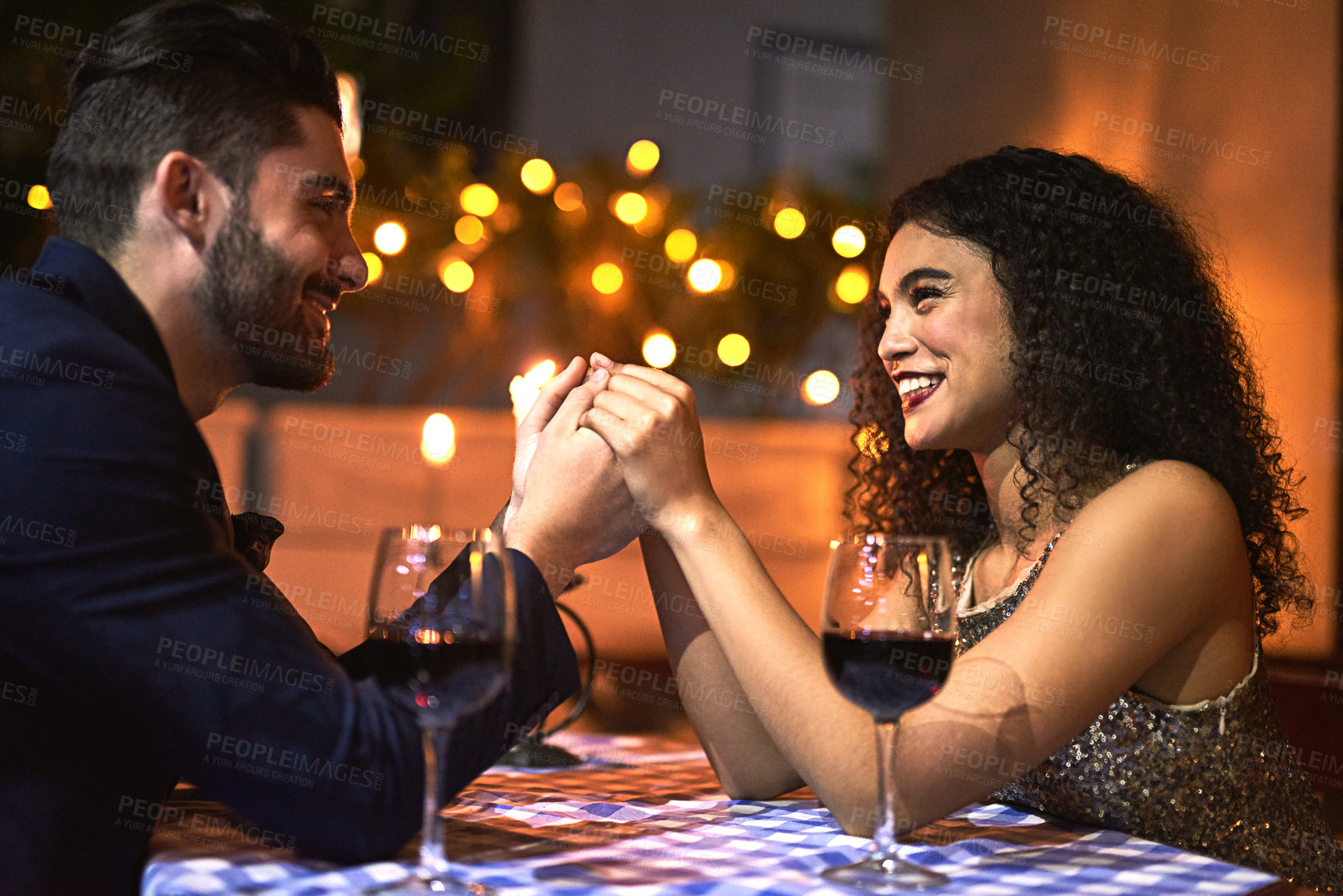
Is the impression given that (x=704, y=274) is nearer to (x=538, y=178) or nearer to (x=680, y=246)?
(x=680, y=246)

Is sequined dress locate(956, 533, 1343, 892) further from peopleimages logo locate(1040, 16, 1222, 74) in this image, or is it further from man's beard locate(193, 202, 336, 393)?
peopleimages logo locate(1040, 16, 1222, 74)

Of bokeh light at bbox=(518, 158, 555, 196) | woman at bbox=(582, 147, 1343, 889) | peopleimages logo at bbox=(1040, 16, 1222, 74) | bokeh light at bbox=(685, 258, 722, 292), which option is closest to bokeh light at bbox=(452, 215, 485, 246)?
bokeh light at bbox=(518, 158, 555, 196)

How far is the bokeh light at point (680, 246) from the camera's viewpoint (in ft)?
15.6

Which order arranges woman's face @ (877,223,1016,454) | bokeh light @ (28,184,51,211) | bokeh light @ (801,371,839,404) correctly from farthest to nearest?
bokeh light @ (801,371,839,404) → bokeh light @ (28,184,51,211) → woman's face @ (877,223,1016,454)

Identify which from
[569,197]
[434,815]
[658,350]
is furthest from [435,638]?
[569,197]

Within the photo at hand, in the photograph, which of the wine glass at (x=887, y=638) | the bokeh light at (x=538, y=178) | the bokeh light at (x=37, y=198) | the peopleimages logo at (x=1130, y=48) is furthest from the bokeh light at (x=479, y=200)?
the wine glass at (x=887, y=638)

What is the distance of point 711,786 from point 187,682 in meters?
0.71

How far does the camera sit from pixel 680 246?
4762mm

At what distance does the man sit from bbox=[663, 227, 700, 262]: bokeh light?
3427 millimetres

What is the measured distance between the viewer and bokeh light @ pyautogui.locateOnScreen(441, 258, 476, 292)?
4977mm

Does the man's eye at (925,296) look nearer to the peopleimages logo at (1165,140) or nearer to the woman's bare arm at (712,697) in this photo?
the woman's bare arm at (712,697)

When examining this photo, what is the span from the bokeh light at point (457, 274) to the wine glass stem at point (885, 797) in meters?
4.23

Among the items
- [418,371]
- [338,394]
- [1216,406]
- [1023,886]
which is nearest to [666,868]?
[1023,886]

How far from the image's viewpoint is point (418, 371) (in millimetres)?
5883
